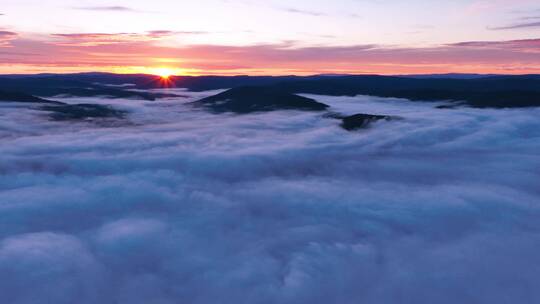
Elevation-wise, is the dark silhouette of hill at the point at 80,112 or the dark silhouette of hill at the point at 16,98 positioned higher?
the dark silhouette of hill at the point at 16,98

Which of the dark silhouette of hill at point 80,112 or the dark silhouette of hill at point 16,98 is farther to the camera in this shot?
the dark silhouette of hill at point 16,98

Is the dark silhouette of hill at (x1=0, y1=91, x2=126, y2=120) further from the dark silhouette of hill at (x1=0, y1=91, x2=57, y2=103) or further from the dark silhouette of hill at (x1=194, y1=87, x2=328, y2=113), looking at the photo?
the dark silhouette of hill at (x1=194, y1=87, x2=328, y2=113)

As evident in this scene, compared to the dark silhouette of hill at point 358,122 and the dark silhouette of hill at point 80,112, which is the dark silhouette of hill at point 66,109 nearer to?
the dark silhouette of hill at point 80,112

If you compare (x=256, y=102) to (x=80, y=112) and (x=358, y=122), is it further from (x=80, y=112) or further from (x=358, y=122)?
(x=358, y=122)

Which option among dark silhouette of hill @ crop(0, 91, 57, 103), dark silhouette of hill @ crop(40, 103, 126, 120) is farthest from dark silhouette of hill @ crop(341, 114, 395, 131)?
dark silhouette of hill @ crop(0, 91, 57, 103)

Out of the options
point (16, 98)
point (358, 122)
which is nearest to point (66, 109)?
point (16, 98)

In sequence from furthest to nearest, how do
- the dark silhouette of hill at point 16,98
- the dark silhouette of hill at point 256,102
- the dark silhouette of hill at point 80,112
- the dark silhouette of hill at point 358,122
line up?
the dark silhouette of hill at point 256,102
the dark silhouette of hill at point 16,98
the dark silhouette of hill at point 80,112
the dark silhouette of hill at point 358,122

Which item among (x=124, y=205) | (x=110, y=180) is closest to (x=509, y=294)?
(x=124, y=205)

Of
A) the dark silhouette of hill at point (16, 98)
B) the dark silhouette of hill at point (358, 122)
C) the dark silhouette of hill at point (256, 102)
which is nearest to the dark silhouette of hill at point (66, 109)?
the dark silhouette of hill at point (16, 98)
